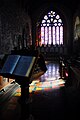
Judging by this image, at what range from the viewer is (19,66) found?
2.81m

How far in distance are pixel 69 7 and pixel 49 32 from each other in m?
3.48

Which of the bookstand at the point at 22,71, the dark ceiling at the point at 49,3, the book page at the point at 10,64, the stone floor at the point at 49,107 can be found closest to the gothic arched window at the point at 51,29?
the dark ceiling at the point at 49,3

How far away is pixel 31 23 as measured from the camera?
1814cm

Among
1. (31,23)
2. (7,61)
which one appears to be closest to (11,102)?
(7,61)

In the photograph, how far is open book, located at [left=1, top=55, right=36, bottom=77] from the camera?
2.66 meters

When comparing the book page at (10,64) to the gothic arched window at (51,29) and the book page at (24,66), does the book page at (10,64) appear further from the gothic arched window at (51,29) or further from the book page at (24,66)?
the gothic arched window at (51,29)

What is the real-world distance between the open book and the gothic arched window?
55.8ft

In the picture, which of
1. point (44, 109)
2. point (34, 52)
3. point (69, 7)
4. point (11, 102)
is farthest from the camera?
point (69, 7)

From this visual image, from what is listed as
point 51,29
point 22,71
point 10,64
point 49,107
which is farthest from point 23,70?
point 51,29

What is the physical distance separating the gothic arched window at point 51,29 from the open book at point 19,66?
17009 mm

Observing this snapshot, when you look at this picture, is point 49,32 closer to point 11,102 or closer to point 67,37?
point 67,37

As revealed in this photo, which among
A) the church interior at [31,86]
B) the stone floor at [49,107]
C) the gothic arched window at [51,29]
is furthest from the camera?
the gothic arched window at [51,29]

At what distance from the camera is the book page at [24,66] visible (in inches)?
104

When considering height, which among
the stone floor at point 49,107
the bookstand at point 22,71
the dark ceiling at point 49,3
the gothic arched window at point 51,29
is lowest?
the stone floor at point 49,107
